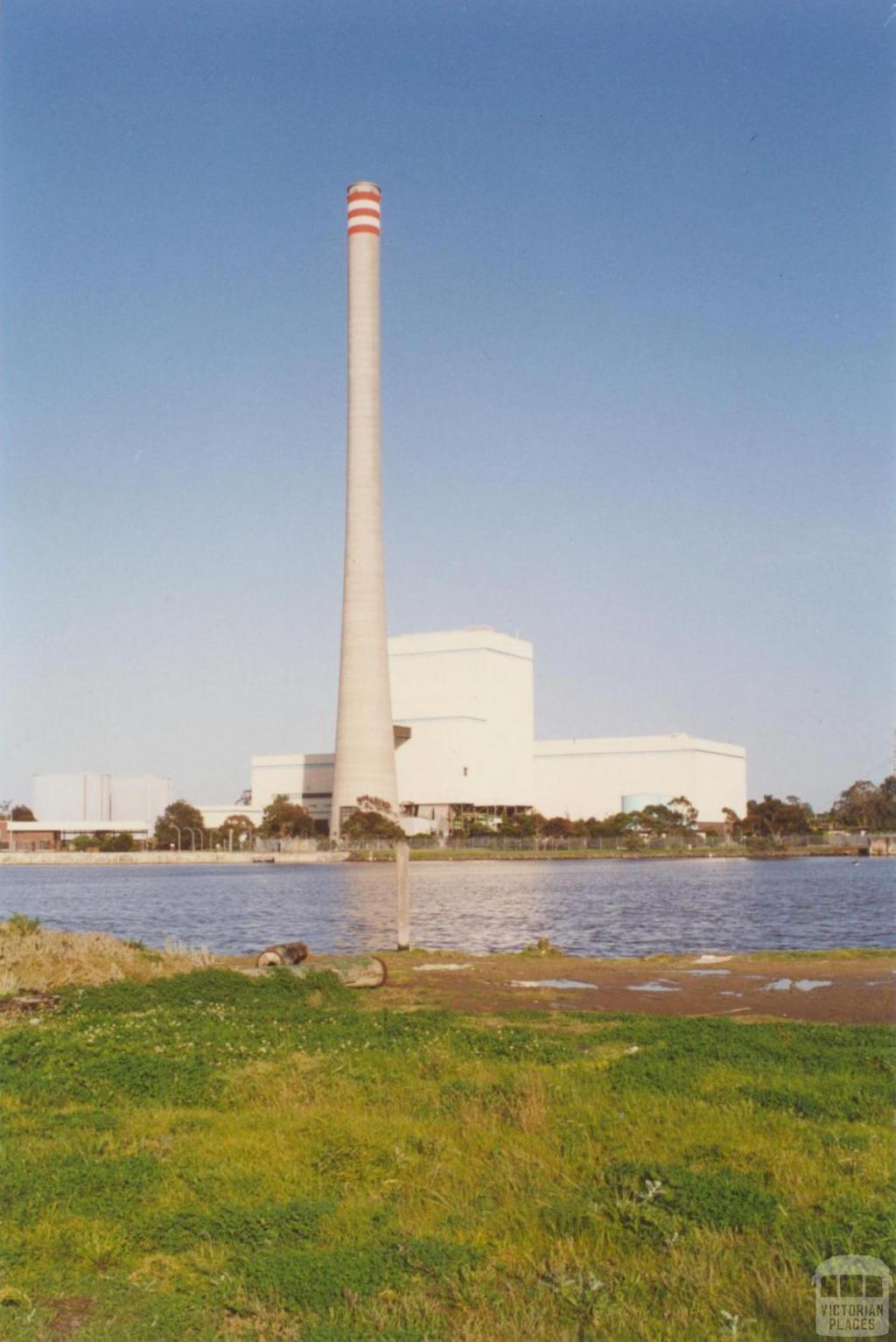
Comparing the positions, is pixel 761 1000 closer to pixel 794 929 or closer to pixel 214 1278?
pixel 214 1278

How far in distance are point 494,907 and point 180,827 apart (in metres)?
115

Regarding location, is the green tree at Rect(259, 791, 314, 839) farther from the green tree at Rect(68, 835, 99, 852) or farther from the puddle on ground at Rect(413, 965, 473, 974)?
the puddle on ground at Rect(413, 965, 473, 974)

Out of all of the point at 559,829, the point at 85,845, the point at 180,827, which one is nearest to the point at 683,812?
the point at 559,829

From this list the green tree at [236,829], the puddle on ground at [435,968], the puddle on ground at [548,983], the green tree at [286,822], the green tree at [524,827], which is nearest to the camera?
the puddle on ground at [548,983]

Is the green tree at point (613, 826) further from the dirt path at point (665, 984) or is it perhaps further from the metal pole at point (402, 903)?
the dirt path at point (665, 984)

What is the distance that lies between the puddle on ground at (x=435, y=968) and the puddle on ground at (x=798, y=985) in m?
6.01

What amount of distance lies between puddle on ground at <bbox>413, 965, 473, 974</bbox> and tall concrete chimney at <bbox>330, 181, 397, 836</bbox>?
97.8 metres

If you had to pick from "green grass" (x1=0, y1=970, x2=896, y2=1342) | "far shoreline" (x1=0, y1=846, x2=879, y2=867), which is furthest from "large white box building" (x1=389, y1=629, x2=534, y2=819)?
"green grass" (x1=0, y1=970, x2=896, y2=1342)

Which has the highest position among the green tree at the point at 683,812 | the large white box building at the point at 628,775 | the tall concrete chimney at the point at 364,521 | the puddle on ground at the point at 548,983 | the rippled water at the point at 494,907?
the tall concrete chimney at the point at 364,521

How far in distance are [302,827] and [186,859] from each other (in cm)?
1599

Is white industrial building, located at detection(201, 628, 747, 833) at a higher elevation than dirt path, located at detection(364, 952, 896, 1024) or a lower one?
higher

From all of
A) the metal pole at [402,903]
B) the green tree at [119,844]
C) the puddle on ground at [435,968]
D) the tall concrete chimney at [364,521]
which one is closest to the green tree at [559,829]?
the tall concrete chimney at [364,521]

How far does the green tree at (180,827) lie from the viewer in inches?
6777

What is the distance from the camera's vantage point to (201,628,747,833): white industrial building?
167 meters
